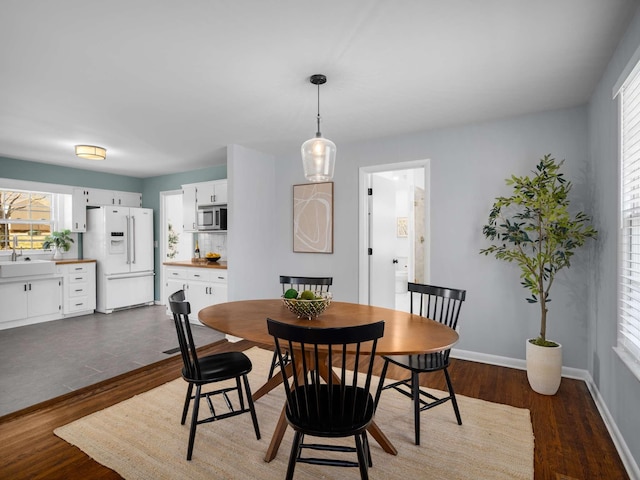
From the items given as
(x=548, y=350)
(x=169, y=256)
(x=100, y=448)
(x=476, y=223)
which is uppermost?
(x=476, y=223)

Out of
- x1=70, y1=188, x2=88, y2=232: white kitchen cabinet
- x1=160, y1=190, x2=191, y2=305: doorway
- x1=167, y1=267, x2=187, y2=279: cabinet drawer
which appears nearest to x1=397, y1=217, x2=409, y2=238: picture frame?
x1=160, y1=190, x2=191, y2=305: doorway

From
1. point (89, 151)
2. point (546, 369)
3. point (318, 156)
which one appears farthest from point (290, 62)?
point (89, 151)

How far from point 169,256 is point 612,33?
708 centimetres

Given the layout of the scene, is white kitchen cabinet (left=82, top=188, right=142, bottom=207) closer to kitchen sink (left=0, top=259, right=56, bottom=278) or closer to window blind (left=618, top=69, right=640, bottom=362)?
kitchen sink (left=0, top=259, right=56, bottom=278)

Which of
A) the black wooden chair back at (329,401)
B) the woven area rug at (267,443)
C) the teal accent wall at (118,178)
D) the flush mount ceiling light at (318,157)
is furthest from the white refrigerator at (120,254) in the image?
the black wooden chair back at (329,401)

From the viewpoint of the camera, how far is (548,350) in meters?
2.87

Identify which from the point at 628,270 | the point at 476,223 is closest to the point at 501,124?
the point at 476,223

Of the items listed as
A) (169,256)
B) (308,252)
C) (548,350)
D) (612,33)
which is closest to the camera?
(612,33)

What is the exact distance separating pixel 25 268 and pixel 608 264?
264 inches

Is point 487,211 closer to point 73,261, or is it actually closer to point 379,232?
point 379,232

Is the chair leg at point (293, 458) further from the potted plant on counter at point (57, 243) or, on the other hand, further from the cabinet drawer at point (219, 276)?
the potted plant on counter at point (57, 243)

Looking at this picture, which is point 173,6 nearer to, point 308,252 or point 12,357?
point 308,252

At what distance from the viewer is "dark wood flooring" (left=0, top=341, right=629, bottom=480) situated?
1.98 m

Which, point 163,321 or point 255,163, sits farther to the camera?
point 163,321
